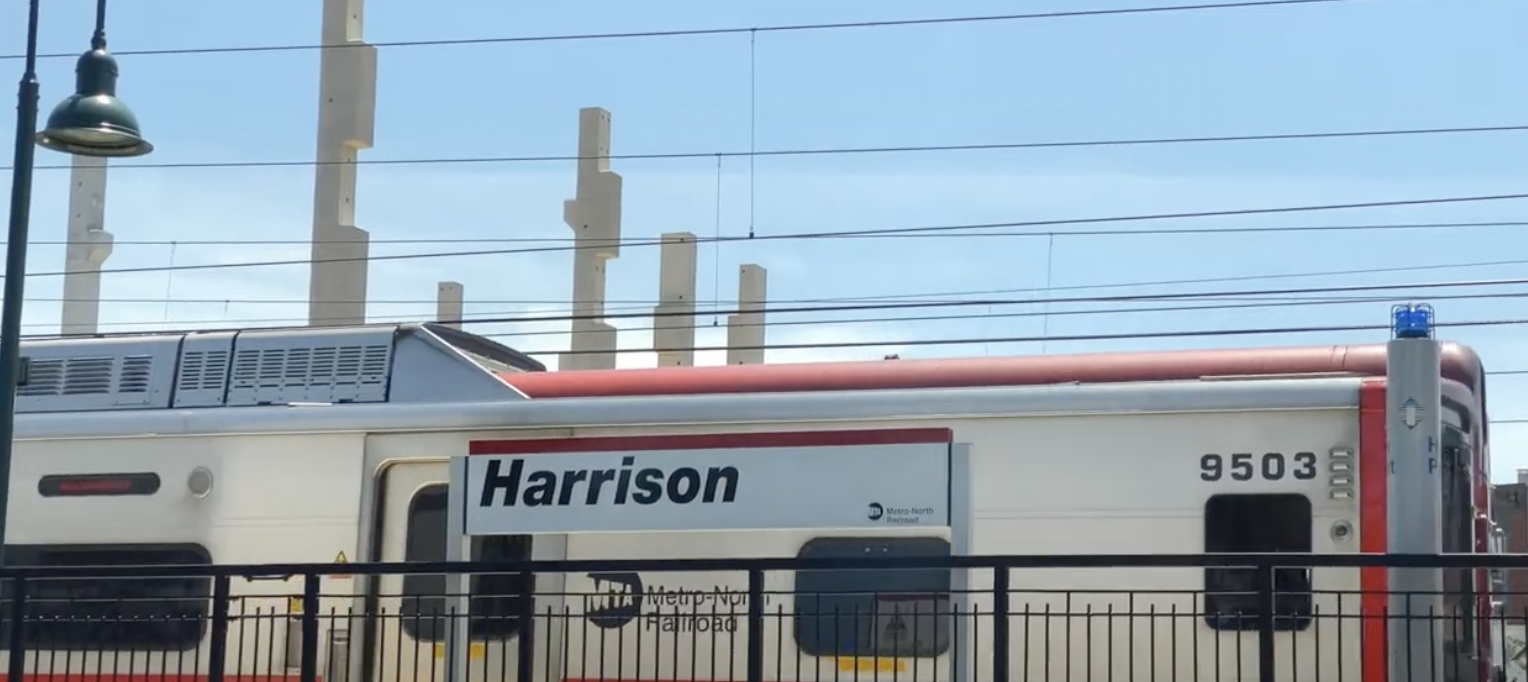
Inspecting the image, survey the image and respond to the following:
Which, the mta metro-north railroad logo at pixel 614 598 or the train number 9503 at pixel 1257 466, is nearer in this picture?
the train number 9503 at pixel 1257 466

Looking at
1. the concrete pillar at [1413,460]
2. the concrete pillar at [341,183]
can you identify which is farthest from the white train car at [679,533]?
the concrete pillar at [341,183]

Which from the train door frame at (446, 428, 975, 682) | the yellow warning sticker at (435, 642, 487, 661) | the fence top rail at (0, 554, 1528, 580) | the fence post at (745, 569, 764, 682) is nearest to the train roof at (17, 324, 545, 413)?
the train door frame at (446, 428, 975, 682)

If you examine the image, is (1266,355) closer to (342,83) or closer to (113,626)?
(113,626)

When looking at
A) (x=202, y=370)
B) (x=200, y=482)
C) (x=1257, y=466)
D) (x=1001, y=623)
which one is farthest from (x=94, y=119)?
(x=1257, y=466)

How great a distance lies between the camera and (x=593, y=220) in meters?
48.1

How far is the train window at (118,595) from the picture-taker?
13.1 metres

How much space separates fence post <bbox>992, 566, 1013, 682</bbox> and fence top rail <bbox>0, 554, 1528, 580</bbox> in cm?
7

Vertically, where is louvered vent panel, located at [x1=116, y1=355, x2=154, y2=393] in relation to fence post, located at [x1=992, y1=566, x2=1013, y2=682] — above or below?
above

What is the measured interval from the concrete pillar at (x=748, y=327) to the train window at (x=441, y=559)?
127ft

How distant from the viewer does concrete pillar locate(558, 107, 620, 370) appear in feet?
157

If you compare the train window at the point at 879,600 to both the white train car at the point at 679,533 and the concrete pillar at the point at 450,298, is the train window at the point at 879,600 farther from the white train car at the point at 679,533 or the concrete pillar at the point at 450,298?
the concrete pillar at the point at 450,298

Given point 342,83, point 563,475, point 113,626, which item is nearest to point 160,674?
point 113,626

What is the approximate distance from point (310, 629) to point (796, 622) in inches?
107

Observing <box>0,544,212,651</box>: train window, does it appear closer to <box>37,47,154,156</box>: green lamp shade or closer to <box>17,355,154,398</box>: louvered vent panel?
<box>17,355,154,398</box>: louvered vent panel
